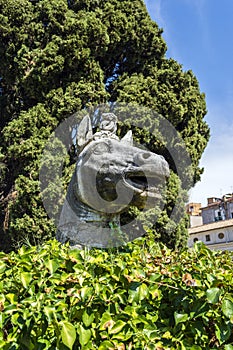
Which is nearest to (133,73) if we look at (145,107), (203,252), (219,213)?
(145,107)

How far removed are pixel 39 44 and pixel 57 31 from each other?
80 centimetres

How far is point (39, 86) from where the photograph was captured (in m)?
12.0

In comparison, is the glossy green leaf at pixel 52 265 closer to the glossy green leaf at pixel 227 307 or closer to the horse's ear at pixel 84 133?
the glossy green leaf at pixel 227 307

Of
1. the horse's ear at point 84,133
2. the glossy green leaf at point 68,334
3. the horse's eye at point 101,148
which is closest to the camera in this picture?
the glossy green leaf at point 68,334

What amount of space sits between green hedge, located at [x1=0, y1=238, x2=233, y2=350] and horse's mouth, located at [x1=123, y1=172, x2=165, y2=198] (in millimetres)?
750

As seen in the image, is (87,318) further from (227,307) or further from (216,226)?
(216,226)

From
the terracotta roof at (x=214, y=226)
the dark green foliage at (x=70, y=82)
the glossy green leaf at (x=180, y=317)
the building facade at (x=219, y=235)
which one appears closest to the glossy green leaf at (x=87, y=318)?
the glossy green leaf at (x=180, y=317)

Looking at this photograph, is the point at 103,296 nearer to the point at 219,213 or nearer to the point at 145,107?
the point at 145,107

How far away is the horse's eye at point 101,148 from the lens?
113 inches

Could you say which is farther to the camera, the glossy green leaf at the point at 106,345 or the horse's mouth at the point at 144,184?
the horse's mouth at the point at 144,184

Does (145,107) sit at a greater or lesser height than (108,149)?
greater

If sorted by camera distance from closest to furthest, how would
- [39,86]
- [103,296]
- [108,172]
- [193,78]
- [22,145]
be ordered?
[103,296], [108,172], [22,145], [39,86], [193,78]

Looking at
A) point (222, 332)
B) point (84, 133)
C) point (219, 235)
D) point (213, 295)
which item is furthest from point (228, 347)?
point (219, 235)

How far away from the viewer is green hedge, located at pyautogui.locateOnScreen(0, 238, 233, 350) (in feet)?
4.91
